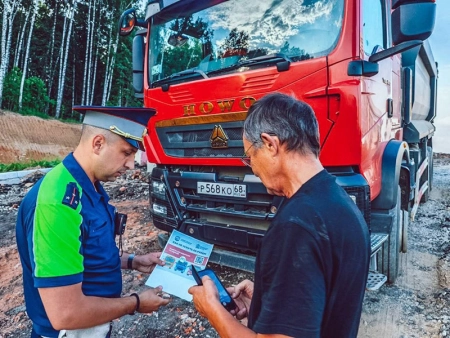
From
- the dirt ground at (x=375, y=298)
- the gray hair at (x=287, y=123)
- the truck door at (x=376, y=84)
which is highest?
the truck door at (x=376, y=84)

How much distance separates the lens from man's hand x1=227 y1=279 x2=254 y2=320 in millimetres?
Result: 1492

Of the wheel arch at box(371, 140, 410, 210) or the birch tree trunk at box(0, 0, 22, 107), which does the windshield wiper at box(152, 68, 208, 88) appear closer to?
the wheel arch at box(371, 140, 410, 210)

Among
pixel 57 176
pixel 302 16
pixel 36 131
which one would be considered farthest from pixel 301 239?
pixel 36 131

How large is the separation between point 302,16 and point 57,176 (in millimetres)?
2309

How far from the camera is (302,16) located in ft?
9.04

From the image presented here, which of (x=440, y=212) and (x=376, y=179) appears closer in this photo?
(x=376, y=179)

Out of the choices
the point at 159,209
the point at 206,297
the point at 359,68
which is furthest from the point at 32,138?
the point at 206,297

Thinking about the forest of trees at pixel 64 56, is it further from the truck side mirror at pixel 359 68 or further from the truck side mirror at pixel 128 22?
the truck side mirror at pixel 359 68

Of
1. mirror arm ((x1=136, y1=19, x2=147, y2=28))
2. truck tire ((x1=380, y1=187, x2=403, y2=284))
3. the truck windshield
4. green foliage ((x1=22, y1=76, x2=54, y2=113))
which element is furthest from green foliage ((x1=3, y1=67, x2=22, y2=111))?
truck tire ((x1=380, y1=187, x2=403, y2=284))

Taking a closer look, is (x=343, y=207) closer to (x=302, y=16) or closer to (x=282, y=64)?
(x=282, y=64)

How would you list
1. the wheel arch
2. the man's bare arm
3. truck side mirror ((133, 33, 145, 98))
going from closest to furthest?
the man's bare arm → the wheel arch → truck side mirror ((133, 33, 145, 98))

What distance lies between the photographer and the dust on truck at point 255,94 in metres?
2.54

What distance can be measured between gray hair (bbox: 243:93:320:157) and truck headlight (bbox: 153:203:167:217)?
2.55 m

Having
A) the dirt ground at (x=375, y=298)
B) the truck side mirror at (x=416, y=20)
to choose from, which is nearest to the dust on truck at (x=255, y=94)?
the truck side mirror at (x=416, y=20)
